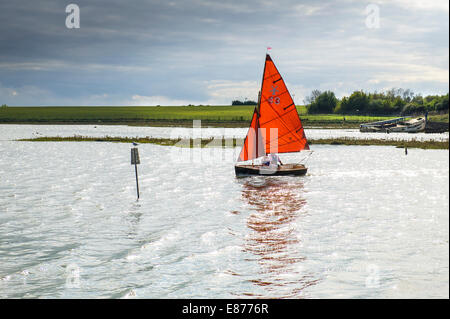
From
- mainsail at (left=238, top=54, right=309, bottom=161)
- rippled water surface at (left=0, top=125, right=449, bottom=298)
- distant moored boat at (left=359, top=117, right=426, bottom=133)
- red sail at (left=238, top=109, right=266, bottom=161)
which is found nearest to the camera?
rippled water surface at (left=0, top=125, right=449, bottom=298)

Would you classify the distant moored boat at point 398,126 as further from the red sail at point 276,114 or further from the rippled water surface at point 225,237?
the red sail at point 276,114

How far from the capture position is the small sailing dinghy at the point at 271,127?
4138 cm

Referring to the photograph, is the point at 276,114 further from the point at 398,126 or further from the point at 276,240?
the point at 398,126

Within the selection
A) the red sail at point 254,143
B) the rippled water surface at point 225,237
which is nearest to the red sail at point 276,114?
Answer: the red sail at point 254,143

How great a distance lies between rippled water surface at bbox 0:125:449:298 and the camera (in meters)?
15.1

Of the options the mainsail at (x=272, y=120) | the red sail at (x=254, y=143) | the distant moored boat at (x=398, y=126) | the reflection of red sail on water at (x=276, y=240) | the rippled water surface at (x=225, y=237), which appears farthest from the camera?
the distant moored boat at (x=398, y=126)

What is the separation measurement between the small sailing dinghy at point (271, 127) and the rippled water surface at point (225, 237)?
1.69 metres

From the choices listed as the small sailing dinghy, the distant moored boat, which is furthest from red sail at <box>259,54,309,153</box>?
the distant moored boat

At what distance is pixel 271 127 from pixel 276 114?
1.39 meters

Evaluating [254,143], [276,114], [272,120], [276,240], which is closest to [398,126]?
[276,114]

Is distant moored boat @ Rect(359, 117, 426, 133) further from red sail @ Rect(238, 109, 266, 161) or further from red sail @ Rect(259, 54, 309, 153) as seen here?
red sail @ Rect(238, 109, 266, 161)

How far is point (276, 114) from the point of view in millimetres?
41969
